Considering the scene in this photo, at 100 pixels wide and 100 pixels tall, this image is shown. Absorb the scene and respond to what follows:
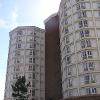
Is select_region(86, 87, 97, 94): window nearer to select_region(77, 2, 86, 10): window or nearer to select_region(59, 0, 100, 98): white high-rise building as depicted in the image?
select_region(59, 0, 100, 98): white high-rise building

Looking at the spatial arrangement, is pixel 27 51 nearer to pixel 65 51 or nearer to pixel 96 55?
pixel 65 51

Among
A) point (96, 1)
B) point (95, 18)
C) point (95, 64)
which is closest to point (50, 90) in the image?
point (95, 64)

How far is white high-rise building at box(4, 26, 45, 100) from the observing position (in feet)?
225

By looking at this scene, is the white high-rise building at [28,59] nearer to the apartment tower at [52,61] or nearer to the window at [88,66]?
the apartment tower at [52,61]

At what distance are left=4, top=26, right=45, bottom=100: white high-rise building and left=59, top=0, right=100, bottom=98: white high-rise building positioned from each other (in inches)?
789

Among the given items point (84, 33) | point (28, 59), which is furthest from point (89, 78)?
point (28, 59)

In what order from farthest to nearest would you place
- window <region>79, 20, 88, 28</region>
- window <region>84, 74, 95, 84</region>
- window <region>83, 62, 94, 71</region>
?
window <region>79, 20, 88, 28</region>, window <region>83, 62, 94, 71</region>, window <region>84, 74, 95, 84</region>

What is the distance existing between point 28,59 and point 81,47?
27.7 meters

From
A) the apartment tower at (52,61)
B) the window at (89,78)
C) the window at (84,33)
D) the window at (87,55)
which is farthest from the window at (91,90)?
the window at (84,33)

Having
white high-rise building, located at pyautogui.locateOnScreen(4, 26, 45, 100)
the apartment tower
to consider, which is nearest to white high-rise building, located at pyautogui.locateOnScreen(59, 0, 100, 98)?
the apartment tower

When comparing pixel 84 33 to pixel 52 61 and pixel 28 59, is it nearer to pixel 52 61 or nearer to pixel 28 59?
pixel 52 61

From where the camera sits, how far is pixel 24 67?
70.0 metres

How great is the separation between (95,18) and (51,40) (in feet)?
58.3

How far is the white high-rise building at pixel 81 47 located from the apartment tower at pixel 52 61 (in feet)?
21.3
